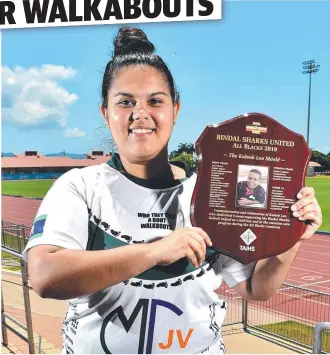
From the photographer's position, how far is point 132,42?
1908 mm

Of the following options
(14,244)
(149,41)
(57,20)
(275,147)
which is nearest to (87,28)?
(57,20)

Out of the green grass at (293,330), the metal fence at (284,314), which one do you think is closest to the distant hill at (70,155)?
the metal fence at (284,314)

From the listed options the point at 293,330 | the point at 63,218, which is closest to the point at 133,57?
the point at 63,218

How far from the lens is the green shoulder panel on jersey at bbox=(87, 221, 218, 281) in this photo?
→ 72.5 inches

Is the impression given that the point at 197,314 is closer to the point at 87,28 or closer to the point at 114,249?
the point at 114,249

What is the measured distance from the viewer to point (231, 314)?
423 centimetres

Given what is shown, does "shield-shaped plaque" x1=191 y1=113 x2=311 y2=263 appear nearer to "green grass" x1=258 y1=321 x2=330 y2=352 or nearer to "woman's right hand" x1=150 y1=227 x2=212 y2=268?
"woman's right hand" x1=150 y1=227 x2=212 y2=268

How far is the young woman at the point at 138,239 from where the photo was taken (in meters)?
1.79

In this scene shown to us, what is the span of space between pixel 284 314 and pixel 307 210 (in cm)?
351

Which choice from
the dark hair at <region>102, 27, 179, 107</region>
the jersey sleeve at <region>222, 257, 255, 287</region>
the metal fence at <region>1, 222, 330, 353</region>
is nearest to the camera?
the dark hair at <region>102, 27, 179, 107</region>

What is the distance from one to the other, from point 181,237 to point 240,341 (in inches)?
98.4

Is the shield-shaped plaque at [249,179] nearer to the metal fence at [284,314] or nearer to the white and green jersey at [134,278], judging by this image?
the white and green jersey at [134,278]

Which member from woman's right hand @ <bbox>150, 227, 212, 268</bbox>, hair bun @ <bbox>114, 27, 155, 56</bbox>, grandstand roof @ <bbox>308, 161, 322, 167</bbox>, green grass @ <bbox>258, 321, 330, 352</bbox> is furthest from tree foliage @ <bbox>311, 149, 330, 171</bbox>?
green grass @ <bbox>258, 321, 330, 352</bbox>

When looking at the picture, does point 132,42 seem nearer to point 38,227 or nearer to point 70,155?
point 70,155
